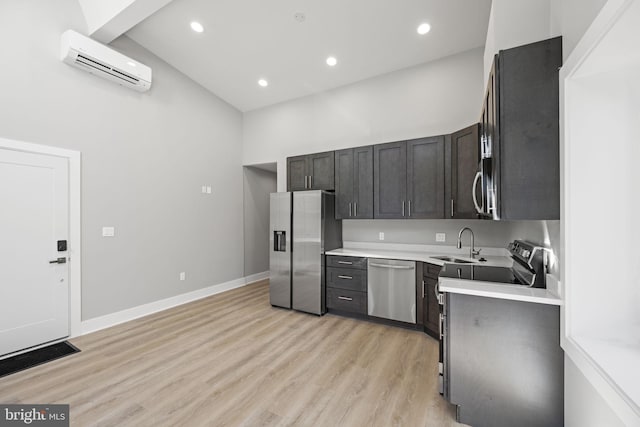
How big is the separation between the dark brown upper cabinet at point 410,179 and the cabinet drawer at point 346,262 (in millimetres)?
661

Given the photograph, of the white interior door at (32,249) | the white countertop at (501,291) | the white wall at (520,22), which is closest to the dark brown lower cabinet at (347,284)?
the white countertop at (501,291)

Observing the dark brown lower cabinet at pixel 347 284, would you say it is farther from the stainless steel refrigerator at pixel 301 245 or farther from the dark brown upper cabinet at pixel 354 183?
the dark brown upper cabinet at pixel 354 183

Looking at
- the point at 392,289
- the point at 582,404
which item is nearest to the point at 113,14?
the point at 392,289

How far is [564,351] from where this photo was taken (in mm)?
1474

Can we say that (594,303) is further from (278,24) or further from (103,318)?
(103,318)

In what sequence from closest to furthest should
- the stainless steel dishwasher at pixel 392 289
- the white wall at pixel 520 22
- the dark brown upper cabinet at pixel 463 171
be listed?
the white wall at pixel 520 22, the dark brown upper cabinet at pixel 463 171, the stainless steel dishwasher at pixel 392 289

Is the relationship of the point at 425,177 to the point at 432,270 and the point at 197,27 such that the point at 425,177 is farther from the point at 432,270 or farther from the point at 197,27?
the point at 197,27

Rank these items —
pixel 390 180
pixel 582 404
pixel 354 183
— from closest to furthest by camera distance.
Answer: pixel 582 404 → pixel 390 180 → pixel 354 183

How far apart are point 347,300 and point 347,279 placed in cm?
28

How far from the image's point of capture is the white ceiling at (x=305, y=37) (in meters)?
2.89

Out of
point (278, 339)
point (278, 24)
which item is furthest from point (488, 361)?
point (278, 24)

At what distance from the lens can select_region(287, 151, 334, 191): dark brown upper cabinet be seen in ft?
13.0

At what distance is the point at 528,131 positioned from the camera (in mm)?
1558

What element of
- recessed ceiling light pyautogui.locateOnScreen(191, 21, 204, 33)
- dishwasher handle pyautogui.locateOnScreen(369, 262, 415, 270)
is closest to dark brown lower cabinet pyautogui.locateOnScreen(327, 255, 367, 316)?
dishwasher handle pyautogui.locateOnScreen(369, 262, 415, 270)
